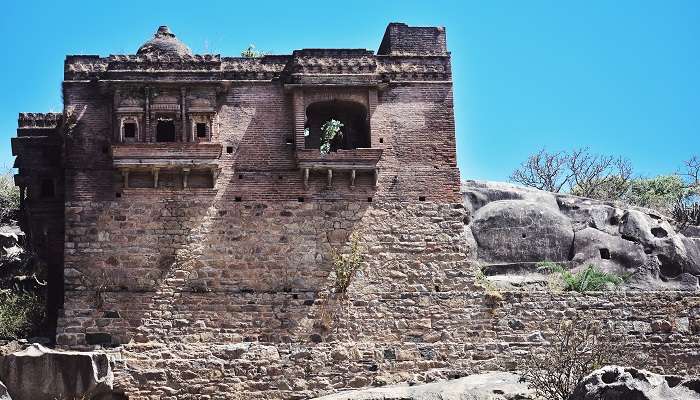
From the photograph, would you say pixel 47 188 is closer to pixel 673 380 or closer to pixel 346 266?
pixel 346 266

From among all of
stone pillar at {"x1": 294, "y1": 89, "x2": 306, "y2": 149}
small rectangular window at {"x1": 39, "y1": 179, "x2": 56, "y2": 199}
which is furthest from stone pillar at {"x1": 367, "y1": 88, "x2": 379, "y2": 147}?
small rectangular window at {"x1": 39, "y1": 179, "x2": 56, "y2": 199}

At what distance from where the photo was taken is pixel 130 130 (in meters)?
26.6

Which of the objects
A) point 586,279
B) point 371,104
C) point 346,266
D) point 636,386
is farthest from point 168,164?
point 636,386

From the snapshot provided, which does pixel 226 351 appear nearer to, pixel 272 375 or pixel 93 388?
pixel 272 375

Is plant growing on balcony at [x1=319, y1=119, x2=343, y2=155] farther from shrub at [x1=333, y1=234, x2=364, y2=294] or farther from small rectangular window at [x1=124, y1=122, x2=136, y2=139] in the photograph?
small rectangular window at [x1=124, y1=122, x2=136, y2=139]

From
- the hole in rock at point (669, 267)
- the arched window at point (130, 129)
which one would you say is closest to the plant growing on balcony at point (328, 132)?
the arched window at point (130, 129)

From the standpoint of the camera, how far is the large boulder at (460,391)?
23.4m

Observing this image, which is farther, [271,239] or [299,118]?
[299,118]

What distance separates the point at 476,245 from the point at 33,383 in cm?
1251

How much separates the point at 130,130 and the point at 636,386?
45.8 feet

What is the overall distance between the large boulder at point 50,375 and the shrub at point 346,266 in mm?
5837

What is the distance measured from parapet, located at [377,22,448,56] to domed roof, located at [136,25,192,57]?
5.11 metres

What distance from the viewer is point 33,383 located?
949 inches

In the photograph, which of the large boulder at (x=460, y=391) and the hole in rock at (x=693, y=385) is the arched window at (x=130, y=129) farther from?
the hole in rock at (x=693, y=385)
